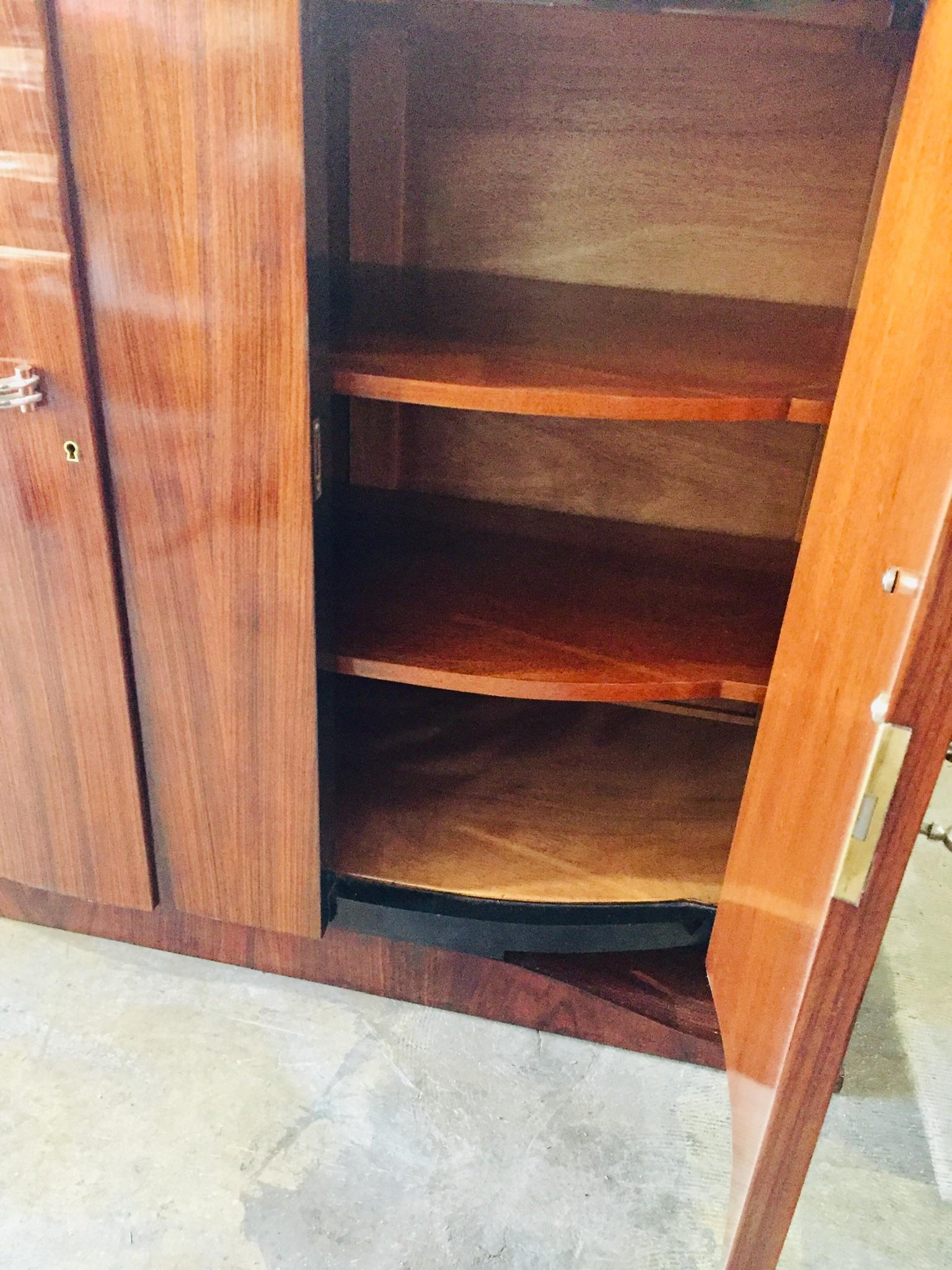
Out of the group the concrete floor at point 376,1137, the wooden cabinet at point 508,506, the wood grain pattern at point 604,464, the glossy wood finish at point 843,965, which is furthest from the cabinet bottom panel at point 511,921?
the wood grain pattern at point 604,464

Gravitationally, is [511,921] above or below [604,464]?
below

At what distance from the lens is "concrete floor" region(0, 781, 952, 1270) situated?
28.7 inches

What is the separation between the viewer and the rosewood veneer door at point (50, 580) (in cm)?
Result: 61

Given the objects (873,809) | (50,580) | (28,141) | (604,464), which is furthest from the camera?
(604,464)

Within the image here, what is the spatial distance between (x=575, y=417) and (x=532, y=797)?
1.27 feet

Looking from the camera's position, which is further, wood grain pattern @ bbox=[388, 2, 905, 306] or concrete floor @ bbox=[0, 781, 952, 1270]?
wood grain pattern @ bbox=[388, 2, 905, 306]

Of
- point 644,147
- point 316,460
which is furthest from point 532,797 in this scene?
point 644,147

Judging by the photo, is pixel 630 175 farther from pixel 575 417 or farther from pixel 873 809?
pixel 873 809

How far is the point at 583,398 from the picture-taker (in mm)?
631

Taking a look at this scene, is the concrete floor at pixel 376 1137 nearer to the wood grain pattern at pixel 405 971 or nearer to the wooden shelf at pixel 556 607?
the wood grain pattern at pixel 405 971

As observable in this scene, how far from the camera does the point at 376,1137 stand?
2.64 ft

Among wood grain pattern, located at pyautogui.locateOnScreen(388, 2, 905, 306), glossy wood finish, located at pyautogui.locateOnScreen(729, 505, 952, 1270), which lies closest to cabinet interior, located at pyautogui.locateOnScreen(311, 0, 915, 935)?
wood grain pattern, located at pyautogui.locateOnScreen(388, 2, 905, 306)

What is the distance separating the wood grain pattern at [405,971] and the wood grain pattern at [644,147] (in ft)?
2.33

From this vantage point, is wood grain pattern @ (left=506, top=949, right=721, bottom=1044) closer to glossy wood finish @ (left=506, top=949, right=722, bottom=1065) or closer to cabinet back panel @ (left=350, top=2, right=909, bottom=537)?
glossy wood finish @ (left=506, top=949, right=722, bottom=1065)
